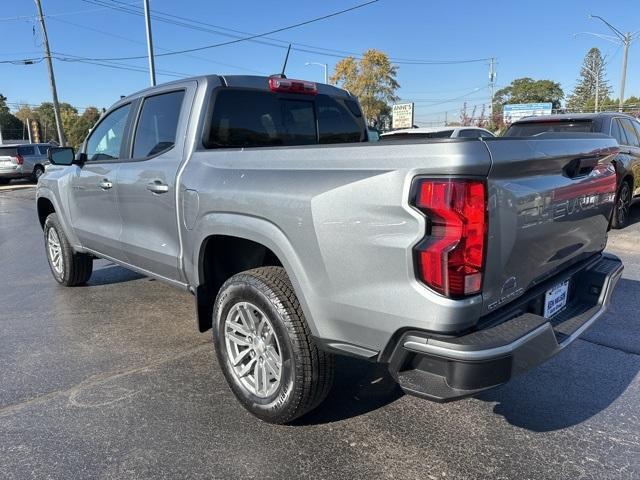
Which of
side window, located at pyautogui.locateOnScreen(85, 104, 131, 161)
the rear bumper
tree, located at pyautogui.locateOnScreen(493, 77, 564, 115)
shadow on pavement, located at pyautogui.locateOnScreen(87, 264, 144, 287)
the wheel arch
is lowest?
shadow on pavement, located at pyautogui.locateOnScreen(87, 264, 144, 287)

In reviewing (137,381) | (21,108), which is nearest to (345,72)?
(137,381)

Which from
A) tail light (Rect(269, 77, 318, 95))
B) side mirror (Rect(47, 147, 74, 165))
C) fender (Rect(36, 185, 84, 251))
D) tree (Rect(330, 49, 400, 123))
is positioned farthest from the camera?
tree (Rect(330, 49, 400, 123))

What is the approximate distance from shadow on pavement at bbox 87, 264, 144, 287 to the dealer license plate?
179 inches

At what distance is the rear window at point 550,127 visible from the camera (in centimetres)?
754

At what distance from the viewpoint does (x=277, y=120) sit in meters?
3.83

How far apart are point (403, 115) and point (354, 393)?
98.4 feet

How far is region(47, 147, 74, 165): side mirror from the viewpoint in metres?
4.87

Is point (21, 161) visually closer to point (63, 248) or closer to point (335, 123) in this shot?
point (63, 248)

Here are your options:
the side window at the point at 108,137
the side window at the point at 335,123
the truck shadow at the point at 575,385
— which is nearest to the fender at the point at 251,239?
the truck shadow at the point at 575,385

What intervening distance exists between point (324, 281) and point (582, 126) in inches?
264

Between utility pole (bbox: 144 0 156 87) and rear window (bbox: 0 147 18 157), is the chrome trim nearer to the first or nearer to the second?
utility pole (bbox: 144 0 156 87)

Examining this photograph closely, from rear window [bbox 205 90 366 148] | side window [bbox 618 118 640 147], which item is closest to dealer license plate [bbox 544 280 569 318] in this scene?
rear window [bbox 205 90 366 148]

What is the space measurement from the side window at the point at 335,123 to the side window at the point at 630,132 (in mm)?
5967

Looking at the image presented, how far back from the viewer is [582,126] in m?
7.56
